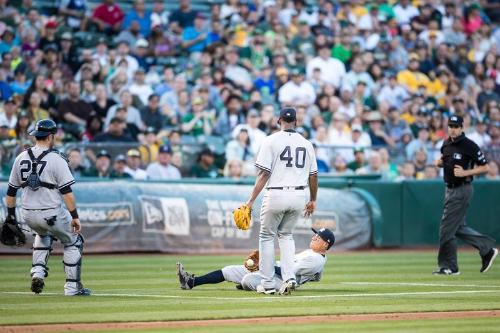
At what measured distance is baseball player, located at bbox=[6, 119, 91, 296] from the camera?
12.1 m

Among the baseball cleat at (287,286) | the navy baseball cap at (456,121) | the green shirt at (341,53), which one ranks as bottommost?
the baseball cleat at (287,286)

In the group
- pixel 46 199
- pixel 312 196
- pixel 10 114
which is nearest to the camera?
pixel 46 199

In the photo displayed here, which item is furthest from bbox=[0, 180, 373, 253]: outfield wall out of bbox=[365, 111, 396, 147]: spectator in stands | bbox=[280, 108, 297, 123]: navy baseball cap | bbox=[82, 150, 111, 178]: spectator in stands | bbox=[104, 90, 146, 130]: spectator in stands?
bbox=[280, 108, 297, 123]: navy baseball cap

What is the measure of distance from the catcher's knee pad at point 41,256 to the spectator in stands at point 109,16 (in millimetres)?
14129

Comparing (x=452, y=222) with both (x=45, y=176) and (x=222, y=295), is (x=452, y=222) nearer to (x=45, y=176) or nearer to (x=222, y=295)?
(x=222, y=295)

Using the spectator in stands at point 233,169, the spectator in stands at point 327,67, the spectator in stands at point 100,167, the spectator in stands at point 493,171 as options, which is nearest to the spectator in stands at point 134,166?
the spectator in stands at point 100,167

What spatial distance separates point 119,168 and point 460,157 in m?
7.66

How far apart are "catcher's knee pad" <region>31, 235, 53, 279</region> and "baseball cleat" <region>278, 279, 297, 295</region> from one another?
262 cm

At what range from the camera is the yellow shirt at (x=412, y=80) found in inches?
1102

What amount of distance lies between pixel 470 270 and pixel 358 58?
11.6m

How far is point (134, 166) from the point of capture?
2139 cm

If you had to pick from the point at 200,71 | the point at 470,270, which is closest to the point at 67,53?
the point at 200,71

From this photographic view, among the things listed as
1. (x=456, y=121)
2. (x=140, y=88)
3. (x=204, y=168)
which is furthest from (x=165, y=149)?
(x=456, y=121)

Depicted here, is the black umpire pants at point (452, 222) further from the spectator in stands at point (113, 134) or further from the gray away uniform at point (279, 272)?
the spectator in stands at point (113, 134)
